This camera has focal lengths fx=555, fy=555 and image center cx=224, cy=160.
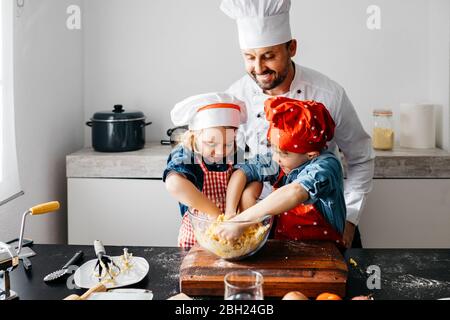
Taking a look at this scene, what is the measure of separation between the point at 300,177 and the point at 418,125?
137 cm

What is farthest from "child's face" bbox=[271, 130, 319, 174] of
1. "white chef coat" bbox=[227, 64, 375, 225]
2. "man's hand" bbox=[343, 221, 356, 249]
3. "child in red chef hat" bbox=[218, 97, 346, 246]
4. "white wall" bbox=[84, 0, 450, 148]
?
"white wall" bbox=[84, 0, 450, 148]

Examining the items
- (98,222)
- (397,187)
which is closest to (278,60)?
(397,187)

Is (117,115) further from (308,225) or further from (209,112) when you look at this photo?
(308,225)

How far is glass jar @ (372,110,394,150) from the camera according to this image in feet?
8.34

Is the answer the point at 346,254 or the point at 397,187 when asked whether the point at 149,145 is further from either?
the point at 346,254

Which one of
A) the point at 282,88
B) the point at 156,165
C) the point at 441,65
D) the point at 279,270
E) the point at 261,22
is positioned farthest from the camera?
the point at 441,65

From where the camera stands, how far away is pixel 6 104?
6.34 ft

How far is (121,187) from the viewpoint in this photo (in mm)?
2469

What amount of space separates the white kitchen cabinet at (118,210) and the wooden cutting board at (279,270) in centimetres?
121

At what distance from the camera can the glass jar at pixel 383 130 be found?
8.34ft

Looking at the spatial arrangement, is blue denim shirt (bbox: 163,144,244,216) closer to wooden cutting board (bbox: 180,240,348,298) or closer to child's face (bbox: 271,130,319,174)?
child's face (bbox: 271,130,319,174)

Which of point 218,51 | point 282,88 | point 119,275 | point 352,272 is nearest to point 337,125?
point 282,88
